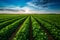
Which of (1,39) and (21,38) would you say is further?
(1,39)

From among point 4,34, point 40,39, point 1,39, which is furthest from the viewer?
point 4,34

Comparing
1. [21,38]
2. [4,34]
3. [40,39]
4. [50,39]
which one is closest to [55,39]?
[50,39]

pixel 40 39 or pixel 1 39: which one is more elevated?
pixel 40 39

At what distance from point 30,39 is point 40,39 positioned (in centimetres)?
227

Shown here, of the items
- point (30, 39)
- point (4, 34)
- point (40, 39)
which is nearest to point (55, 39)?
point (30, 39)

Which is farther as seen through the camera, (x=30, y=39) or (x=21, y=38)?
(x=30, y=39)

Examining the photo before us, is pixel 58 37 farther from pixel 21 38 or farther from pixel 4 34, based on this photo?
pixel 4 34

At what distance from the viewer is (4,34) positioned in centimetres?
848

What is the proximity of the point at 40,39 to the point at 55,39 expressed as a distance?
264 centimetres

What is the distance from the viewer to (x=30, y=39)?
28.0ft

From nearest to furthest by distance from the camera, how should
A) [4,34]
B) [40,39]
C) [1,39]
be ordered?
[40,39] < [1,39] < [4,34]

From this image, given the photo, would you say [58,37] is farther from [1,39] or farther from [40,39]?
[1,39]

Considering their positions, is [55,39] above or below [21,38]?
below

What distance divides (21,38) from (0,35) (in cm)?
214
